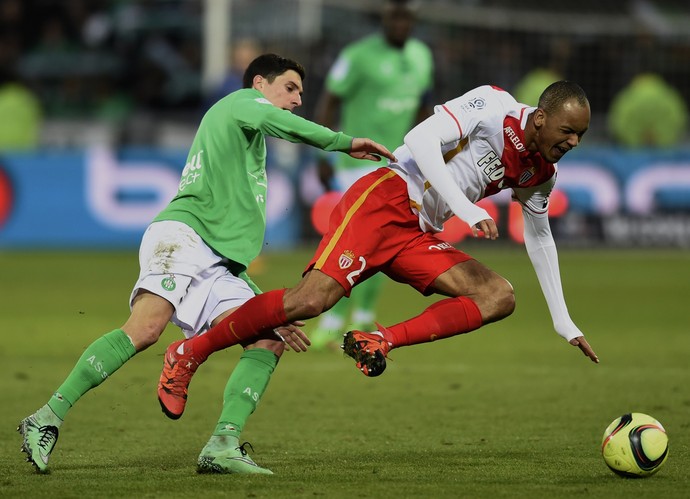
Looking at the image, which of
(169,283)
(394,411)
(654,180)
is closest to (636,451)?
(169,283)

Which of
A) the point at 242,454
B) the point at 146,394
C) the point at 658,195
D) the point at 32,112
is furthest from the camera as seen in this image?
the point at 32,112

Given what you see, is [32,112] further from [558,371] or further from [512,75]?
[558,371]

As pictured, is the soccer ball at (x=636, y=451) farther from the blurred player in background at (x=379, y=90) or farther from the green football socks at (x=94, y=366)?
the blurred player in background at (x=379, y=90)

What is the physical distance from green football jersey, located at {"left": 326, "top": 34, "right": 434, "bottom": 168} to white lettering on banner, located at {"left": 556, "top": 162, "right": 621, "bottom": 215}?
874cm

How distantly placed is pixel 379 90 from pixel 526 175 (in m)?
4.67

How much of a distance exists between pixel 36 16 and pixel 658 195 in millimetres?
14883

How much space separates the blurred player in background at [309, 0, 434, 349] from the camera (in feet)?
34.1

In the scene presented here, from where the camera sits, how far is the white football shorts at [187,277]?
5691mm

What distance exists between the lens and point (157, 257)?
5.74 metres

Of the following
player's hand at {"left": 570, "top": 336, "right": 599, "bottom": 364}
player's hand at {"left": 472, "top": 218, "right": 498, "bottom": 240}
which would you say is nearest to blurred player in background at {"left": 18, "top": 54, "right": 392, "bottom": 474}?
player's hand at {"left": 472, "top": 218, "right": 498, "bottom": 240}

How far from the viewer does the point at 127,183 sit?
62.1 ft

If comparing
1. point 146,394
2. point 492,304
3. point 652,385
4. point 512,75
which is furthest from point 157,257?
point 512,75

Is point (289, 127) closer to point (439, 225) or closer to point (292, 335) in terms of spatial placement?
point (292, 335)

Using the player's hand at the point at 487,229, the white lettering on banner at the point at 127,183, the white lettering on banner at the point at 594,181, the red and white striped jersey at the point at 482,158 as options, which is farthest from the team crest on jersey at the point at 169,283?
the white lettering on banner at the point at 594,181
